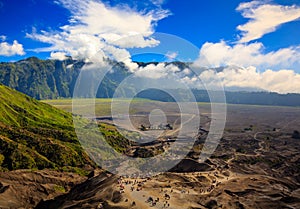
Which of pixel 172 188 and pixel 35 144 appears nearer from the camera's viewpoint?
pixel 172 188

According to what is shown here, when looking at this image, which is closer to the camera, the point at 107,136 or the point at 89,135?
the point at 89,135

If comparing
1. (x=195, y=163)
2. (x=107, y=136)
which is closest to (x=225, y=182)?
(x=195, y=163)

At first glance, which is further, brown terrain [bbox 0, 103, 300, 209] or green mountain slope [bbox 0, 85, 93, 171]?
green mountain slope [bbox 0, 85, 93, 171]

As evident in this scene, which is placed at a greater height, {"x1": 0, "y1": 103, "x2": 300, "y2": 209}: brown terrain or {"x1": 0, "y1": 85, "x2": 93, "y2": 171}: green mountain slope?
{"x1": 0, "y1": 85, "x2": 93, "y2": 171}: green mountain slope

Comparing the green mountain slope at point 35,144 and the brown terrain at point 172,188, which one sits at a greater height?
the green mountain slope at point 35,144

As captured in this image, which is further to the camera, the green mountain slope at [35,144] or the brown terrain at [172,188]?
the green mountain slope at [35,144]

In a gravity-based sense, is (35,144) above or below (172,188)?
above

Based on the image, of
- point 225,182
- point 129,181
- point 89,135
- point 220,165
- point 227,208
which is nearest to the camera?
point 227,208

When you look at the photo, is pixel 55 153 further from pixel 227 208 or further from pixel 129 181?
pixel 227 208
